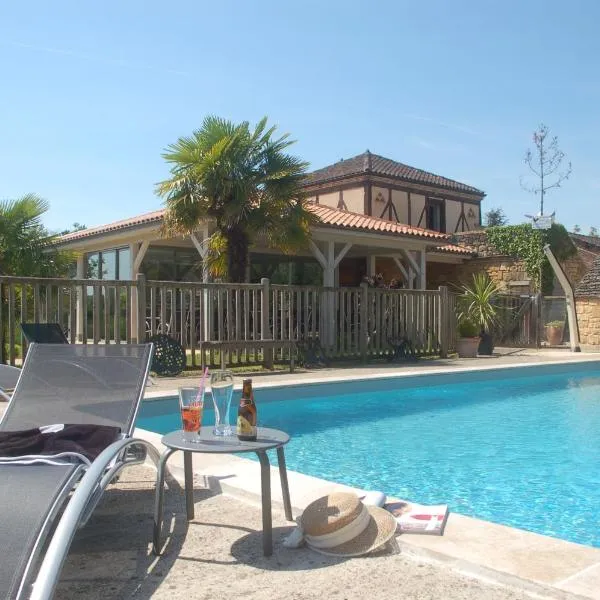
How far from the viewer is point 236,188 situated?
38.5 feet

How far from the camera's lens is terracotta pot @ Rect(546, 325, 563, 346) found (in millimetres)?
18922

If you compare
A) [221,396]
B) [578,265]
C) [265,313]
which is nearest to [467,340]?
[265,313]

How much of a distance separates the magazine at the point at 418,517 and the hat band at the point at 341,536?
256 millimetres

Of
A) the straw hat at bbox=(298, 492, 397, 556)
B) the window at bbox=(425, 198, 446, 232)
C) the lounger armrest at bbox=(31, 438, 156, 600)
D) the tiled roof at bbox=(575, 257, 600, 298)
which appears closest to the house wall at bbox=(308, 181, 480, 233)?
the window at bbox=(425, 198, 446, 232)

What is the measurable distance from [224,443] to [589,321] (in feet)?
59.7

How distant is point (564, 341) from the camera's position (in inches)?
771

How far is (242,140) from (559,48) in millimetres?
5763

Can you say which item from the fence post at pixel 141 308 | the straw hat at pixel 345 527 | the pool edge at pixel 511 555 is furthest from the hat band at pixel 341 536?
the fence post at pixel 141 308

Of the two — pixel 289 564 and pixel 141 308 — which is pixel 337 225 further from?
pixel 289 564

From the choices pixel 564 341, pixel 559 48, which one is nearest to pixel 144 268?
pixel 559 48

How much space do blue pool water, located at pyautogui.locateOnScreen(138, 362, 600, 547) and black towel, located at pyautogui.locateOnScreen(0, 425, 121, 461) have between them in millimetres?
2489

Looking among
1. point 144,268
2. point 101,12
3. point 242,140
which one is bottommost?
point 144,268

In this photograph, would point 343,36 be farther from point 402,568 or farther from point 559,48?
point 402,568

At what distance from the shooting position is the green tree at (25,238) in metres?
12.7
